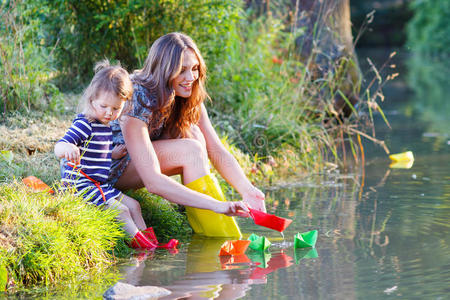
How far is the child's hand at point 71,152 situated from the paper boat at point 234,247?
2.91ft

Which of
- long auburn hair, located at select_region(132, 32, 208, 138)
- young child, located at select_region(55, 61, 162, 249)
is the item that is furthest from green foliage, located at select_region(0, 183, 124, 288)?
long auburn hair, located at select_region(132, 32, 208, 138)

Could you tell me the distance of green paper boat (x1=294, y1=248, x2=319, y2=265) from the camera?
12.0ft

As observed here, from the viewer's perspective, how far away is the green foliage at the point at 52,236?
10.6 feet

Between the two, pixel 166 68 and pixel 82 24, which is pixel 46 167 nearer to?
pixel 166 68

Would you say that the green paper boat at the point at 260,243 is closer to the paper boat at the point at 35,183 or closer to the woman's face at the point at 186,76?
the woman's face at the point at 186,76

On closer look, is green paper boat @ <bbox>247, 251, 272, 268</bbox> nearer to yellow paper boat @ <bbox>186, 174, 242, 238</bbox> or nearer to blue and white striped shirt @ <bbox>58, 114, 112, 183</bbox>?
yellow paper boat @ <bbox>186, 174, 242, 238</bbox>

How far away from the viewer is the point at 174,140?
13.4 ft

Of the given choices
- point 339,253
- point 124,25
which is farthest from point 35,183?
point 124,25

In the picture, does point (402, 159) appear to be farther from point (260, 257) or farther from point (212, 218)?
point (260, 257)

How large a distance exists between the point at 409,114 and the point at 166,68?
272 inches

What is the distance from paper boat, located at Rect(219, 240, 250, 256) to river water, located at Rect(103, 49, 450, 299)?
0.06m

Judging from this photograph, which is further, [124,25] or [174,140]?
[124,25]

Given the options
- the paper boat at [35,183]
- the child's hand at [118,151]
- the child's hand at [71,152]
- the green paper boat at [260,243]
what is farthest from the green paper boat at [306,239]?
the paper boat at [35,183]

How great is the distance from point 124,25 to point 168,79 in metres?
3.14
